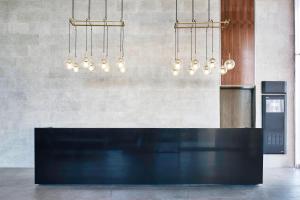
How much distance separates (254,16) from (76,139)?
545cm

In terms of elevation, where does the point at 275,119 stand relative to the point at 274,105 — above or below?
below

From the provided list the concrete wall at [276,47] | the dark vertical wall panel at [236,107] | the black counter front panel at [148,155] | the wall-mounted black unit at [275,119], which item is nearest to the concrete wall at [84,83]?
the dark vertical wall panel at [236,107]

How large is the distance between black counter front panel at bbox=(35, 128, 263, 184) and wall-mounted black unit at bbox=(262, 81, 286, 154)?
2220 millimetres

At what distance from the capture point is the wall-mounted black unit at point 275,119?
296 inches

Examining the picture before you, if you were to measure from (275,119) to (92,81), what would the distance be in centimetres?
486

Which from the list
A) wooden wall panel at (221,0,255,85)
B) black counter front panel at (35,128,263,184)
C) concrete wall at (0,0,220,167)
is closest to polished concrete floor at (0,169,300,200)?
black counter front panel at (35,128,263,184)

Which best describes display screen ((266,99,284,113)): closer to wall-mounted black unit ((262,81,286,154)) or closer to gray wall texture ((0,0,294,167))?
wall-mounted black unit ((262,81,286,154))

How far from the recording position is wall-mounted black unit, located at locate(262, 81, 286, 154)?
24.7 feet

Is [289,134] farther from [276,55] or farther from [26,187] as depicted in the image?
[26,187]

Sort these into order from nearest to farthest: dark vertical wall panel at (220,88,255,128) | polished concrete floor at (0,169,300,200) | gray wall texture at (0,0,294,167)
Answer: polished concrete floor at (0,169,300,200) < gray wall texture at (0,0,294,167) < dark vertical wall panel at (220,88,255,128)

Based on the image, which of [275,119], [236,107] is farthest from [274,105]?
[236,107]

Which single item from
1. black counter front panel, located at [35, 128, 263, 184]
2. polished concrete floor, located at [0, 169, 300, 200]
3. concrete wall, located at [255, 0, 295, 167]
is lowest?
polished concrete floor, located at [0, 169, 300, 200]

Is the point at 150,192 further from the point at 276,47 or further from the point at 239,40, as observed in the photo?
the point at 276,47

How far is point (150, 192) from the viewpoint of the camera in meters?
5.34
